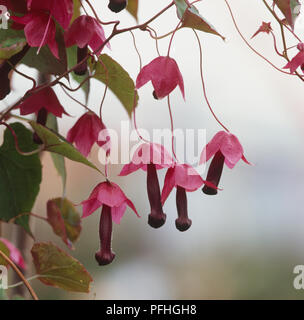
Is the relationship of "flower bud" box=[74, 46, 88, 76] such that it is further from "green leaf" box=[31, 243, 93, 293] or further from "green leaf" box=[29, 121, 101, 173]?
"green leaf" box=[31, 243, 93, 293]

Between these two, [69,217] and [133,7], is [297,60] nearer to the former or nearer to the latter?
[133,7]

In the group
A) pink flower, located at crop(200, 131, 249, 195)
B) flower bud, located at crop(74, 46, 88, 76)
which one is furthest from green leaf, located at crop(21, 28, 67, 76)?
pink flower, located at crop(200, 131, 249, 195)

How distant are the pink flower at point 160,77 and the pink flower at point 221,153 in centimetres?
4

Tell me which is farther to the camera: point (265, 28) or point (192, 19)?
point (265, 28)

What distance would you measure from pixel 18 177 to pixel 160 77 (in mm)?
164

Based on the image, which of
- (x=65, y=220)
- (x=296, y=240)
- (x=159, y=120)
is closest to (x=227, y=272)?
(x=296, y=240)

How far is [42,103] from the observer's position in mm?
418

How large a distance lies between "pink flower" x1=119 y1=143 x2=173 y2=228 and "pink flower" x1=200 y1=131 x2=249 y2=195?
0.03 metres

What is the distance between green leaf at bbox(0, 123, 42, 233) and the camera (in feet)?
1.44

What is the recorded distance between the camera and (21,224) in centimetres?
45

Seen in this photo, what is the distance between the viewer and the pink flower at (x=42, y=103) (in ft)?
1.36

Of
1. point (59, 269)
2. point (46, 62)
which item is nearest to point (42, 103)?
point (46, 62)

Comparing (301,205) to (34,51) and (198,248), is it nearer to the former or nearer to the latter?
(198,248)

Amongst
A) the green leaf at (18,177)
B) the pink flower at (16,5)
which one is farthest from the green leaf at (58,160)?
the pink flower at (16,5)
